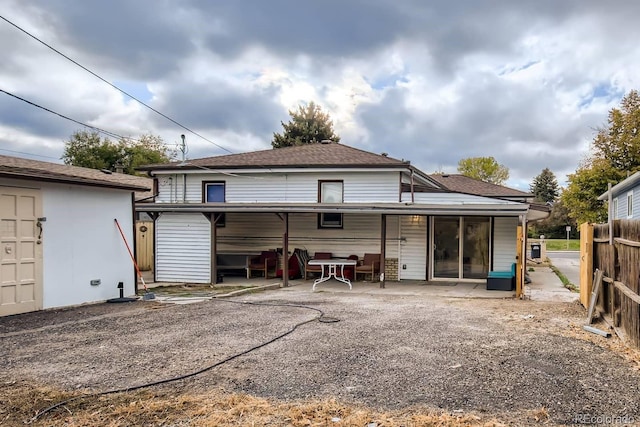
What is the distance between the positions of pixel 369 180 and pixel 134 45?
8.18 metres

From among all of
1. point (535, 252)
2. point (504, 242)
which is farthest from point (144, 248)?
point (535, 252)

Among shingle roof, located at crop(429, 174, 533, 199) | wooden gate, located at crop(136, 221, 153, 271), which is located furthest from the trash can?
wooden gate, located at crop(136, 221, 153, 271)

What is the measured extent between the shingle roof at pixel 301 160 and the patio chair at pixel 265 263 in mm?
3180

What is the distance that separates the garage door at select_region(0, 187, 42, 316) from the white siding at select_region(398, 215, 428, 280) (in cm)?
1024

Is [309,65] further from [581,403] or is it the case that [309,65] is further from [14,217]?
[581,403]

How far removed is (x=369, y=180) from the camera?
48.6ft

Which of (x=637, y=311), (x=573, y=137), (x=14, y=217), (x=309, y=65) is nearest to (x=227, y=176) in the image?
(x=309, y=65)

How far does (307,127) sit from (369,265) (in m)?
29.2

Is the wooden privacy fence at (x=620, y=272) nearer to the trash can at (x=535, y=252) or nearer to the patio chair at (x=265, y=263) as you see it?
the patio chair at (x=265, y=263)

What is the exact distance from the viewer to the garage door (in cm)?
772

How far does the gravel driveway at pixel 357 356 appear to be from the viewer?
13.0 feet

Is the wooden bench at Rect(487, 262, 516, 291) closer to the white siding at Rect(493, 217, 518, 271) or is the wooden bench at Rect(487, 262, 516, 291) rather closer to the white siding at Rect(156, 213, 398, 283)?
the white siding at Rect(493, 217, 518, 271)

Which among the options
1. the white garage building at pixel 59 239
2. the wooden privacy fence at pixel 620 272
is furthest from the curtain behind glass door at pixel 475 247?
the white garage building at pixel 59 239

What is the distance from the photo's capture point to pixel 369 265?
14164mm
